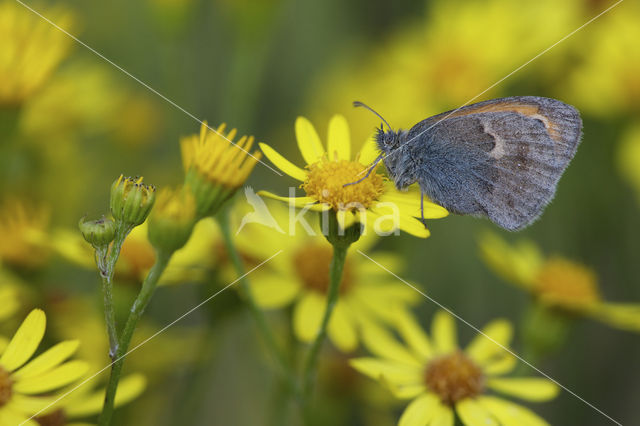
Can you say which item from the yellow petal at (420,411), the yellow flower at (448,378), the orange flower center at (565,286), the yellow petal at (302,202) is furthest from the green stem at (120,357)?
the orange flower center at (565,286)

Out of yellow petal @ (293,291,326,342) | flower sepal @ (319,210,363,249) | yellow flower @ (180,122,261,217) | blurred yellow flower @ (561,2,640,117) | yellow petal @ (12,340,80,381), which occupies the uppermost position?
blurred yellow flower @ (561,2,640,117)

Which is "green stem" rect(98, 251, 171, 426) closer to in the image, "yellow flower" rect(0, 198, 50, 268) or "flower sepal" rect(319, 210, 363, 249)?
"flower sepal" rect(319, 210, 363, 249)

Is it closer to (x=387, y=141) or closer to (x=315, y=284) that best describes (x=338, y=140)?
(x=387, y=141)

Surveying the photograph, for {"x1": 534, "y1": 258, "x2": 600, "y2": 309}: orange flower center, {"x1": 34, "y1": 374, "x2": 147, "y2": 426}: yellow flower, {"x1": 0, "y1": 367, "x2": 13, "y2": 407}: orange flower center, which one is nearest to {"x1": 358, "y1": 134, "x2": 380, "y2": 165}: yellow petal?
{"x1": 534, "y1": 258, "x2": 600, "y2": 309}: orange flower center

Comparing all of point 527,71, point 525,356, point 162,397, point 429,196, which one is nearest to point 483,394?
point 525,356

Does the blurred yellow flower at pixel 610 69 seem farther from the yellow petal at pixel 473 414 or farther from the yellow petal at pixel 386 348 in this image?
the yellow petal at pixel 473 414

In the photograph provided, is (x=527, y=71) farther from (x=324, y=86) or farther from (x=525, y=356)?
(x=525, y=356)
